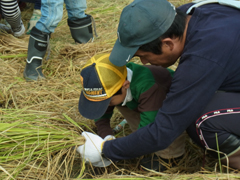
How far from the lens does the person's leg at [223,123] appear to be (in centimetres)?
131

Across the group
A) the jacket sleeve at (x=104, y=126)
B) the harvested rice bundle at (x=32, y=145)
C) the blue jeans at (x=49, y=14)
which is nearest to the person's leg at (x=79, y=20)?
the blue jeans at (x=49, y=14)

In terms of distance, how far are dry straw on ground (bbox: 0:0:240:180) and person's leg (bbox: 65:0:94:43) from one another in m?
0.12

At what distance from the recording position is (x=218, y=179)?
1.23 meters

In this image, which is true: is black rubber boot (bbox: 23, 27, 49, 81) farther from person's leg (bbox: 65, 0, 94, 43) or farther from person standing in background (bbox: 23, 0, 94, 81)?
person's leg (bbox: 65, 0, 94, 43)

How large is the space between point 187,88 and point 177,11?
15.6 inches

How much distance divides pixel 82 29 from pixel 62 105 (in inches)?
41.6

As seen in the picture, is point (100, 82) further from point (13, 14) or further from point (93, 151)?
point (13, 14)

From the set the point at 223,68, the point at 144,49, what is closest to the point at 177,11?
the point at 144,49

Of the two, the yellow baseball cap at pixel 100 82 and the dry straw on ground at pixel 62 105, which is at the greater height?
the yellow baseball cap at pixel 100 82

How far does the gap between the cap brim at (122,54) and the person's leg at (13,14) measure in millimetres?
1773

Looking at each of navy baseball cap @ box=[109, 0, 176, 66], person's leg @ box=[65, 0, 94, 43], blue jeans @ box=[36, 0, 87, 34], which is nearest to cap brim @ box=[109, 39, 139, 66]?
navy baseball cap @ box=[109, 0, 176, 66]

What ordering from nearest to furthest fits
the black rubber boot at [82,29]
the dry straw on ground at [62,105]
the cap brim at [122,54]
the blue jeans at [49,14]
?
1. the cap brim at [122,54]
2. the dry straw on ground at [62,105]
3. the blue jeans at [49,14]
4. the black rubber boot at [82,29]

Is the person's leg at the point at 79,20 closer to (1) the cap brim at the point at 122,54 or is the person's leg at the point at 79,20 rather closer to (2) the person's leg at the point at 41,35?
(2) the person's leg at the point at 41,35

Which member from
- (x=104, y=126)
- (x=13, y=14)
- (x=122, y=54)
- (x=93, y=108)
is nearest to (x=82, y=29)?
(x=13, y=14)
